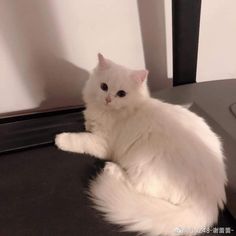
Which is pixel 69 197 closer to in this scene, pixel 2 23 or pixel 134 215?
pixel 134 215

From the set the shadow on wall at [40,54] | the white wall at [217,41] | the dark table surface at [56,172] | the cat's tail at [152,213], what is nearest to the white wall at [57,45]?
the shadow on wall at [40,54]

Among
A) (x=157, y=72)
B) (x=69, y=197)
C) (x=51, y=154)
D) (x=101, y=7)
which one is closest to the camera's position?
(x=69, y=197)

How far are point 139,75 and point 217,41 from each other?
2.38 feet

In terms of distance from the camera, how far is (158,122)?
0.94 m

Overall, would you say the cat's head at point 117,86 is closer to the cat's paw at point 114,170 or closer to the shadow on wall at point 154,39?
the cat's paw at point 114,170

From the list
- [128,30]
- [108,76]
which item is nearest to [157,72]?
[128,30]

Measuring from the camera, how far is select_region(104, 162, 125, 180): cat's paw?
37.2 inches

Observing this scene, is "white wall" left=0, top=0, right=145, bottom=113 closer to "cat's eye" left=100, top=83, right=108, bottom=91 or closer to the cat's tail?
"cat's eye" left=100, top=83, right=108, bottom=91

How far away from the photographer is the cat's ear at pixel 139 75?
3.24 feet

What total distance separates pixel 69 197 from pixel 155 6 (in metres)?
0.92

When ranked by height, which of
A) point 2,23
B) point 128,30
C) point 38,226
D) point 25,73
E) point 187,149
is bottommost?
point 38,226

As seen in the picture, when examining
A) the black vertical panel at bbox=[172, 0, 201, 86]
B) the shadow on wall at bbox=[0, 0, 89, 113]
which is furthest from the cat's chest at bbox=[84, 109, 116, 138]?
the black vertical panel at bbox=[172, 0, 201, 86]

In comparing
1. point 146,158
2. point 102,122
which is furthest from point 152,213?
point 102,122

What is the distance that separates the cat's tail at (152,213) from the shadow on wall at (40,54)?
2.29 ft
